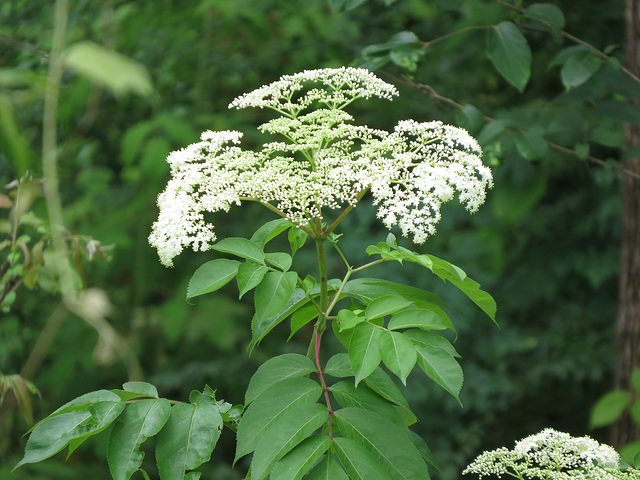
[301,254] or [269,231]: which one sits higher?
[269,231]

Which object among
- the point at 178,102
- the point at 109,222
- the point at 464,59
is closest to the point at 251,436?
the point at 109,222

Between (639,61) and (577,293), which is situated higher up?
(639,61)

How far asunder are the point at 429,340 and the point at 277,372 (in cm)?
31

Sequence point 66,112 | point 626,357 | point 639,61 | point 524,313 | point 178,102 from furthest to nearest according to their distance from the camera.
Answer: point 524,313 → point 178,102 → point 626,357 → point 639,61 → point 66,112

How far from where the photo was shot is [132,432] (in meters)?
1.23

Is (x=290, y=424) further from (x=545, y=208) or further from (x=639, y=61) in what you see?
(x=545, y=208)

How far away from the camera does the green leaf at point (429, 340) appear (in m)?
1.22

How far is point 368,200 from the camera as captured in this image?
15.2 feet

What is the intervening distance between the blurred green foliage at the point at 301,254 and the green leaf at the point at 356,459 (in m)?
2.36

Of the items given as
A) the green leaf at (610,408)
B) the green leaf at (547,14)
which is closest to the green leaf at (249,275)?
the green leaf at (547,14)

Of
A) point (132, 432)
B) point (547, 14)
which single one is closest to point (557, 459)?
point (132, 432)

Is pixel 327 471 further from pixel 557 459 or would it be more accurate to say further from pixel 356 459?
pixel 557 459

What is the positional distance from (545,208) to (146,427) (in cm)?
349

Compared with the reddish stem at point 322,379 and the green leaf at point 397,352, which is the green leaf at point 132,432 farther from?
the green leaf at point 397,352
